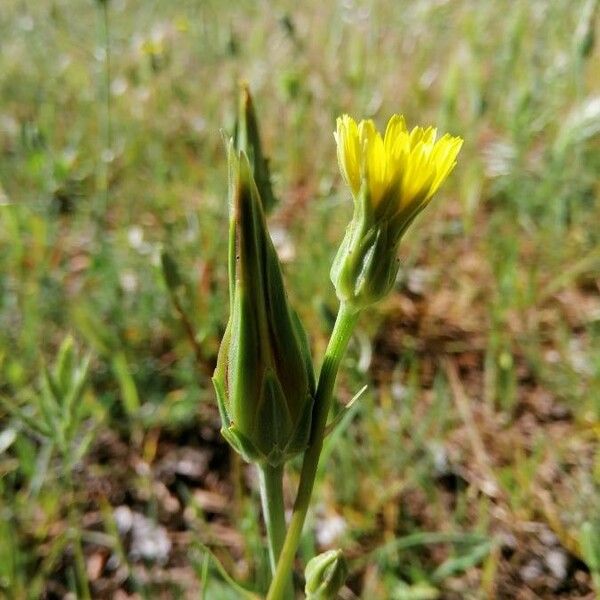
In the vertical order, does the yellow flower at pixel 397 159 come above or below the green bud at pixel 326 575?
above

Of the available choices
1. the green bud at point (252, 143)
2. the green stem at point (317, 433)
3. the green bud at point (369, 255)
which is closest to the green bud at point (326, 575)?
the green stem at point (317, 433)

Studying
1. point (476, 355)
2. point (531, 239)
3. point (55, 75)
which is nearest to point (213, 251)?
point (476, 355)

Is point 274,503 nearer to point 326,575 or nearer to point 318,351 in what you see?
point 326,575

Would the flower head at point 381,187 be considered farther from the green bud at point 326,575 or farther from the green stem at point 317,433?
the green bud at point 326,575

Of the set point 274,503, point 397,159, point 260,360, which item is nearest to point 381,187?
point 397,159

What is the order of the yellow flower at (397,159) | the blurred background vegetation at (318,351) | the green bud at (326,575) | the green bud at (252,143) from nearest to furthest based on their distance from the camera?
the yellow flower at (397,159) < the green bud at (326,575) < the green bud at (252,143) < the blurred background vegetation at (318,351)

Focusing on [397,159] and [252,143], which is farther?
[252,143]

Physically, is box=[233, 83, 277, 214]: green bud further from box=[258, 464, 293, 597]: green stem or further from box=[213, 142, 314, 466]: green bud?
box=[258, 464, 293, 597]: green stem

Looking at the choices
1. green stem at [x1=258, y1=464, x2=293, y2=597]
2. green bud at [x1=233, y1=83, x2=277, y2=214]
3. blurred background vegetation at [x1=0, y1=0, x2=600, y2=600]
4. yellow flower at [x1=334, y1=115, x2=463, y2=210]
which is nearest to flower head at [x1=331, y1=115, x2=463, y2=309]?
yellow flower at [x1=334, y1=115, x2=463, y2=210]
